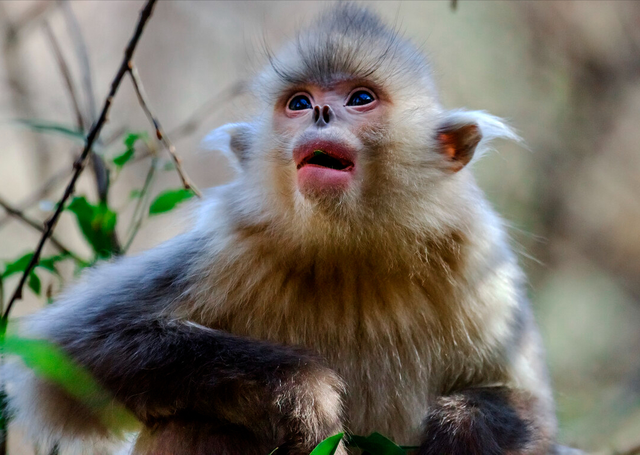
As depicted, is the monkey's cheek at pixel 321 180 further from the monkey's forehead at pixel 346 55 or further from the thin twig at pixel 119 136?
the thin twig at pixel 119 136

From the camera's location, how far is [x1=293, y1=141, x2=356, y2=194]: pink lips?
243cm

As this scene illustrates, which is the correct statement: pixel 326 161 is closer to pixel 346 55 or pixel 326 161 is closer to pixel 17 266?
pixel 346 55

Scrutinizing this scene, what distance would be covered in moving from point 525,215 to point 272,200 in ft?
18.2

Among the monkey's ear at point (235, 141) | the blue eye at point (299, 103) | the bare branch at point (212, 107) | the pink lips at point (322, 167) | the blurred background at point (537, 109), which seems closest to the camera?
the pink lips at point (322, 167)

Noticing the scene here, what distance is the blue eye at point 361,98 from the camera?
2719 millimetres

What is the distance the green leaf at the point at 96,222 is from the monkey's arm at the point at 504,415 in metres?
1.57

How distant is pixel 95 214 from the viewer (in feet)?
10.3

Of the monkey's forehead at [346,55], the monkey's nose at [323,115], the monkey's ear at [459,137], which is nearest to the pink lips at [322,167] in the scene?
the monkey's nose at [323,115]

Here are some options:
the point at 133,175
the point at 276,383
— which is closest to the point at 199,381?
the point at 276,383

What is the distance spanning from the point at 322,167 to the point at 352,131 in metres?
0.21

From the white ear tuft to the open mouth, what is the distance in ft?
2.02

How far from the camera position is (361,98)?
2732 millimetres

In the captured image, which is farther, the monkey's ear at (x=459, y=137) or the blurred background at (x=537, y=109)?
the blurred background at (x=537, y=109)

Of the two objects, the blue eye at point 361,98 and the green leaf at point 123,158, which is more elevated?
the blue eye at point 361,98
